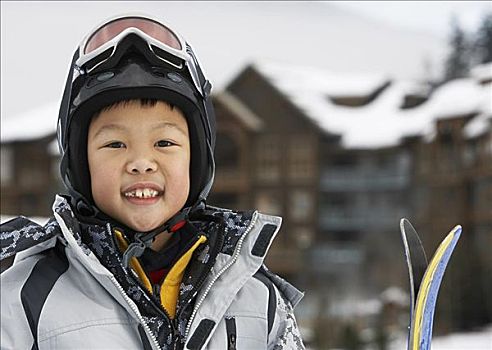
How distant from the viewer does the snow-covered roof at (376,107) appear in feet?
46.2

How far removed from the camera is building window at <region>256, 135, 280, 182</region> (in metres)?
13.6

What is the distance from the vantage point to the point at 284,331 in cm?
93

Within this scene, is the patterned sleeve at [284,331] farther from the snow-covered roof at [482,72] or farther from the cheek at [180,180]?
the snow-covered roof at [482,72]

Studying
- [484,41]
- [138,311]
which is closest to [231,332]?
[138,311]

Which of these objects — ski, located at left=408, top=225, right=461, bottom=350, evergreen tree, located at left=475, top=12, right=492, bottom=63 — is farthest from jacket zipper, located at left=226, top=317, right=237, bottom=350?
evergreen tree, located at left=475, top=12, right=492, bottom=63

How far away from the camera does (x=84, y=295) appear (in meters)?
0.82

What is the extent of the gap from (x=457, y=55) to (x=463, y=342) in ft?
30.7

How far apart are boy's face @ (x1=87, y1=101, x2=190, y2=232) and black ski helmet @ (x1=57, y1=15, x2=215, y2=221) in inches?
0.7

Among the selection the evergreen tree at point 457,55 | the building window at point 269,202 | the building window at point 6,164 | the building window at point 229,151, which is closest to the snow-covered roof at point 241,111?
the building window at point 229,151

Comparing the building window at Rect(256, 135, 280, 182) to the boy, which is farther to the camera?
the building window at Rect(256, 135, 280, 182)

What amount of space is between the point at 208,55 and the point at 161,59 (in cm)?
1675

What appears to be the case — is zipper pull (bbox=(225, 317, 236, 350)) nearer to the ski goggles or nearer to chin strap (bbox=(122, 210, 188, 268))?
chin strap (bbox=(122, 210, 188, 268))

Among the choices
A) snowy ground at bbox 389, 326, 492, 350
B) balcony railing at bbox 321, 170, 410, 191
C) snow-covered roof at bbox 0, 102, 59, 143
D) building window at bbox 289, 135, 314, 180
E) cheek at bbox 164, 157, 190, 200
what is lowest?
snowy ground at bbox 389, 326, 492, 350

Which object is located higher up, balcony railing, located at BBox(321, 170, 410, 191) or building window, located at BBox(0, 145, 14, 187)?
building window, located at BBox(0, 145, 14, 187)
